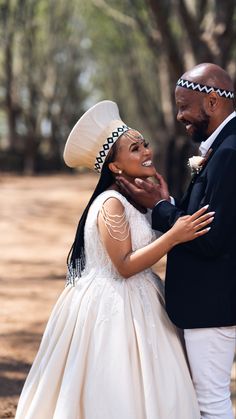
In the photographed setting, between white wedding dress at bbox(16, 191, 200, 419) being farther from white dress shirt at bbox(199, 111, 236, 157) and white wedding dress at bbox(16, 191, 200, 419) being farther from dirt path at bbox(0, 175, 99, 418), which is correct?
dirt path at bbox(0, 175, 99, 418)

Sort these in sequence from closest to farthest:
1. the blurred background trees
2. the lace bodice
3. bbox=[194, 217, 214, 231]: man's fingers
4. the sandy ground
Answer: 1. bbox=[194, 217, 214, 231]: man's fingers
2. the lace bodice
3. the sandy ground
4. the blurred background trees

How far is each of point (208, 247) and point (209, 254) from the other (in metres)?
0.04

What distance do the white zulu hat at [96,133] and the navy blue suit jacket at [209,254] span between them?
39 cm

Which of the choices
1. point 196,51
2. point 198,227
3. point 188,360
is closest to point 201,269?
point 198,227

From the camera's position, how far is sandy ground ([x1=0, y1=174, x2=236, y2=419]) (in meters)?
5.99

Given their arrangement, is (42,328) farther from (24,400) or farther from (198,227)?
(198,227)

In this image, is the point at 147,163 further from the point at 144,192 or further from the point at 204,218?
the point at 204,218

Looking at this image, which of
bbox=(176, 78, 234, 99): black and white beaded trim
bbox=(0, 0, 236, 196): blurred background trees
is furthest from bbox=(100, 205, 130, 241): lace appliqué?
bbox=(0, 0, 236, 196): blurred background trees

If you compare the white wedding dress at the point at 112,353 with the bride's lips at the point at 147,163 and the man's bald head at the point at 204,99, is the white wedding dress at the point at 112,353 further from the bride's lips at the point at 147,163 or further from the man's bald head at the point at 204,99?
the man's bald head at the point at 204,99

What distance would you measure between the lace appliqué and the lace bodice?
0.07 meters

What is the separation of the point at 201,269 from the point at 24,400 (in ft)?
3.62

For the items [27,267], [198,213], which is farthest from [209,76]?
[27,267]

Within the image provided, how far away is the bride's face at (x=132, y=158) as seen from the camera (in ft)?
11.6

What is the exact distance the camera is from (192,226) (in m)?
3.22
